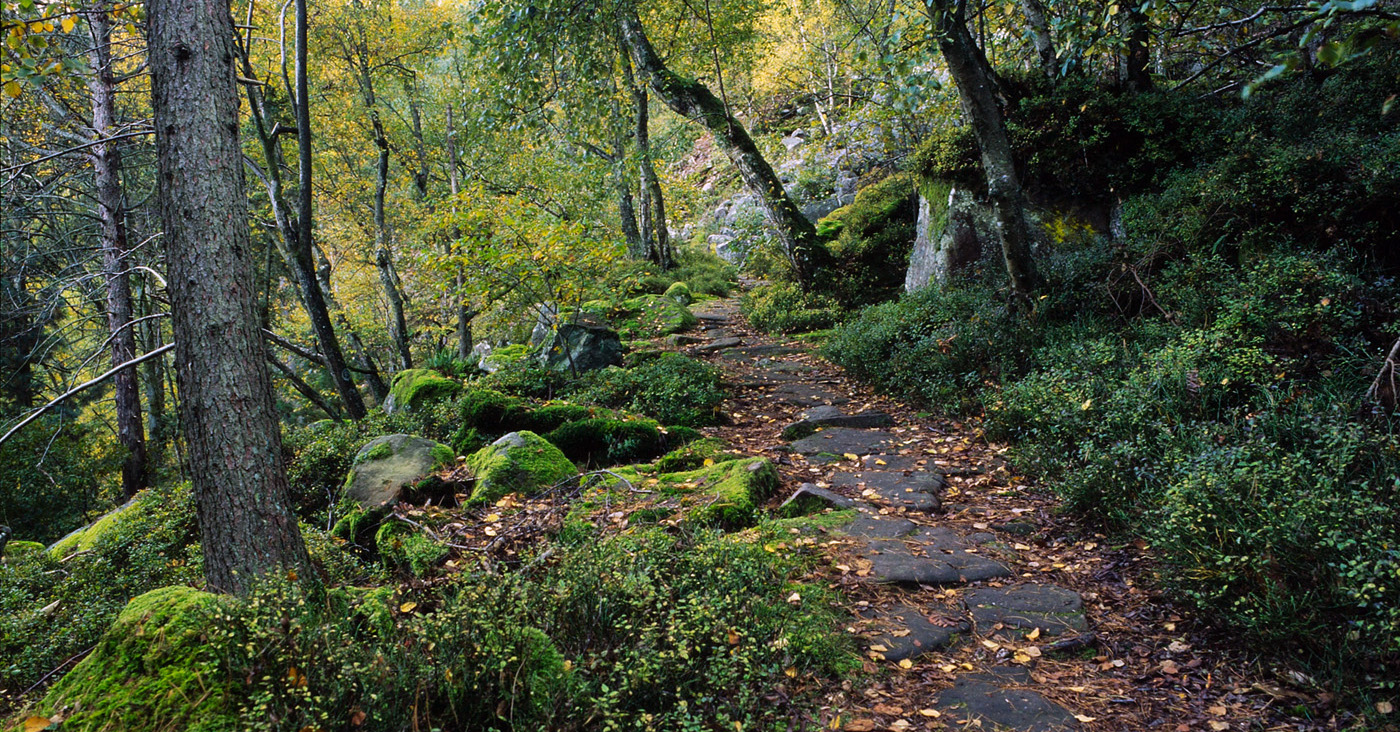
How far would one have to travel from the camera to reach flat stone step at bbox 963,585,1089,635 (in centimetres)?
347

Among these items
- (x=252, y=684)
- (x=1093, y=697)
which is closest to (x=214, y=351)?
(x=252, y=684)

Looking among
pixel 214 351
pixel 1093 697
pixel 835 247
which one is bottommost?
pixel 1093 697

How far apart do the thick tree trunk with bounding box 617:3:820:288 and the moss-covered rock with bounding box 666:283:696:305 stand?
12.1ft

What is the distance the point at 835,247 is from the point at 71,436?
12995 mm

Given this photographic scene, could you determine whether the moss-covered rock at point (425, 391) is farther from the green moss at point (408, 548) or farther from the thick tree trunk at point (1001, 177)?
the thick tree trunk at point (1001, 177)

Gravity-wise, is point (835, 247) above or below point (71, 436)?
above

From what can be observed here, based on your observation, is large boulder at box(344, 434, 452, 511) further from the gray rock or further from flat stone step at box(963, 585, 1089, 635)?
flat stone step at box(963, 585, 1089, 635)

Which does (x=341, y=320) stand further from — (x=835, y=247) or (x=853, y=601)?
(x=853, y=601)

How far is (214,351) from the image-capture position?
3.04 meters

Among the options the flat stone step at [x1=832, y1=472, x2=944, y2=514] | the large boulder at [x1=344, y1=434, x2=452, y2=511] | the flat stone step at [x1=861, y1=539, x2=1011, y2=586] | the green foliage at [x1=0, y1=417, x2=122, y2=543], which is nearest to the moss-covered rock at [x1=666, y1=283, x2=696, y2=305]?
the large boulder at [x1=344, y1=434, x2=452, y2=511]

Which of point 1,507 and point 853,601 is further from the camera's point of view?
point 1,507

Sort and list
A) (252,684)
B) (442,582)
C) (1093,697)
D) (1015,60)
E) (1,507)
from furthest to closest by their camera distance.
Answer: (1015,60) < (1,507) < (442,582) < (1093,697) < (252,684)

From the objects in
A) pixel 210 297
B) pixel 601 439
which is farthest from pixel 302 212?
pixel 210 297

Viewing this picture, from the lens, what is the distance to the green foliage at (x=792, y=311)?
451 inches
